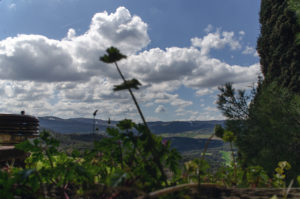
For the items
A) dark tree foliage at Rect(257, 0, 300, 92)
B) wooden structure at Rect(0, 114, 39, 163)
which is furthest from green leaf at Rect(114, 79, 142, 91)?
dark tree foliage at Rect(257, 0, 300, 92)

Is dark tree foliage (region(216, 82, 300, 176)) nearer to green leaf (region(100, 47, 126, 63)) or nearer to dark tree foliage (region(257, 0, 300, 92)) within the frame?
dark tree foliage (region(257, 0, 300, 92))

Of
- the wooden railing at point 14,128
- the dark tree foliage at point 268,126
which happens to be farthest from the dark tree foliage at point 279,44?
the wooden railing at point 14,128

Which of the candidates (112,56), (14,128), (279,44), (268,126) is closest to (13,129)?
(14,128)

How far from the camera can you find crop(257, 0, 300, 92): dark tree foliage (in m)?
9.27

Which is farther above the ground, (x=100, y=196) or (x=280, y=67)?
(x=280, y=67)

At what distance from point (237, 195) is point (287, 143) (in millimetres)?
4393

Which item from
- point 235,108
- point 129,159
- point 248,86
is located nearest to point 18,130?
point 129,159

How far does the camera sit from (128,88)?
1336 millimetres

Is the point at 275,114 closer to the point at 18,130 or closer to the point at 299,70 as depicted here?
the point at 299,70

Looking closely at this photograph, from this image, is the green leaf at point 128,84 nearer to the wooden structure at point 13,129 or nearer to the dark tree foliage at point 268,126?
the wooden structure at point 13,129

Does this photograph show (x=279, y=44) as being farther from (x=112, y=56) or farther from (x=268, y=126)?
(x=112, y=56)

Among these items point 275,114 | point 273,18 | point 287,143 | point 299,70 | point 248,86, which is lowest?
point 287,143

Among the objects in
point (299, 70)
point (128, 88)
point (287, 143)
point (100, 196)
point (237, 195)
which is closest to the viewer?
point (128, 88)

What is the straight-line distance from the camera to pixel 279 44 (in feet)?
32.7
